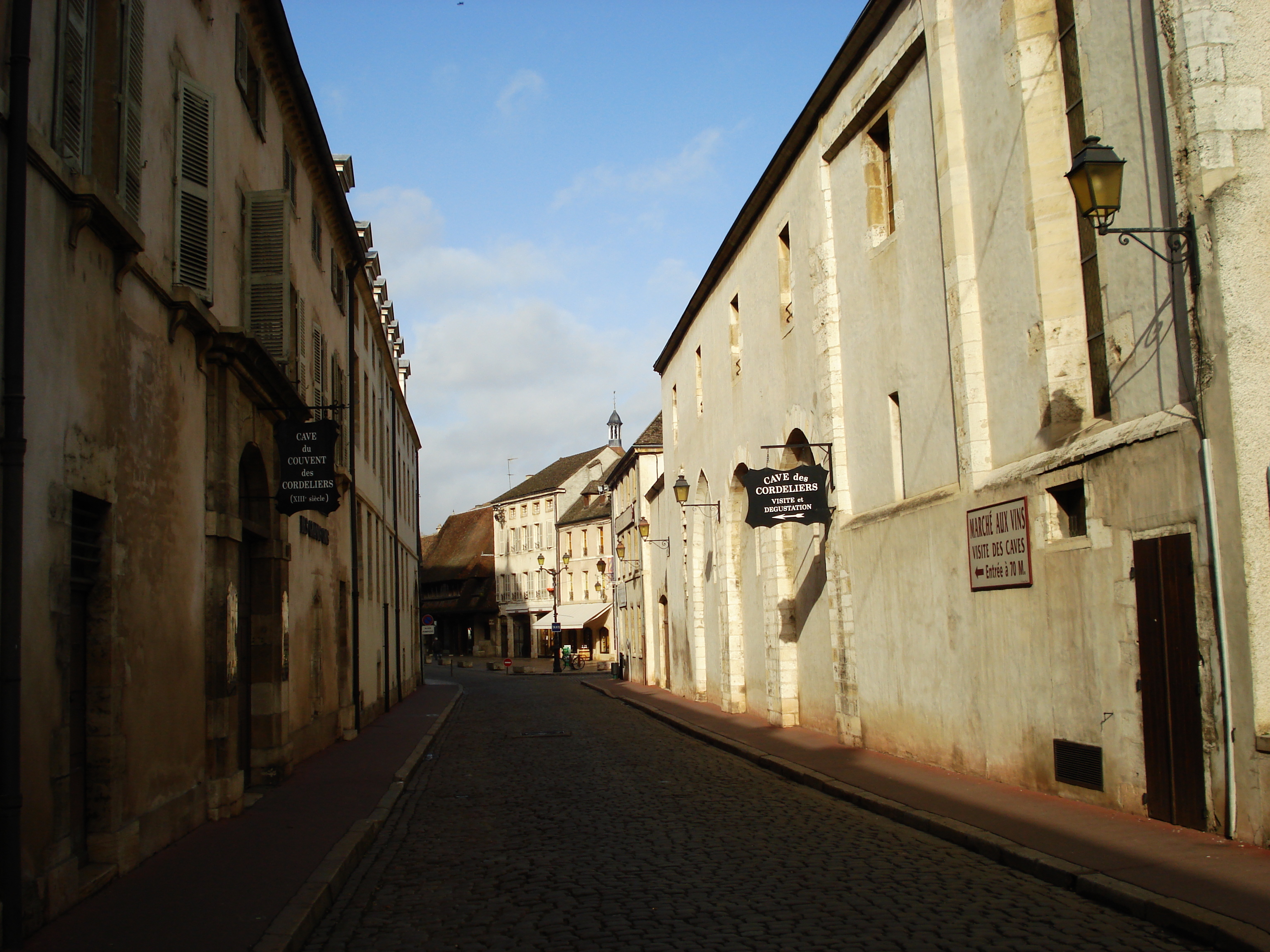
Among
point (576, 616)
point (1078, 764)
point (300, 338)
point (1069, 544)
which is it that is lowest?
point (1078, 764)

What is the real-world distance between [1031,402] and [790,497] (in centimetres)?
588

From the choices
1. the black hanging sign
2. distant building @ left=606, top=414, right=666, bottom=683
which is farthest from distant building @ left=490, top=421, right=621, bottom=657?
the black hanging sign

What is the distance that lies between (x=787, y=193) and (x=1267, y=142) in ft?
38.0

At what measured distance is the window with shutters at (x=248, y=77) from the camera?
43.0ft

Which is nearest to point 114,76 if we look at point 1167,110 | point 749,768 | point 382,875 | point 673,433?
point 382,875

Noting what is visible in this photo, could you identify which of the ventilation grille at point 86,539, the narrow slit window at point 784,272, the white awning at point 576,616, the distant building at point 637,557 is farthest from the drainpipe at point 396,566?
the white awning at point 576,616

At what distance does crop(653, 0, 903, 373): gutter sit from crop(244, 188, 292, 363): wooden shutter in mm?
7635

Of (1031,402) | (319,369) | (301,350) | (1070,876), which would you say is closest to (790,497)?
(1031,402)

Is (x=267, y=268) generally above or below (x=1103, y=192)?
above

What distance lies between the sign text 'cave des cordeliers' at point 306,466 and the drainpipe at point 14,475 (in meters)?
6.86

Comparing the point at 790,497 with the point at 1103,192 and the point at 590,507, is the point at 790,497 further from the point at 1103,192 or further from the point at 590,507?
the point at 590,507

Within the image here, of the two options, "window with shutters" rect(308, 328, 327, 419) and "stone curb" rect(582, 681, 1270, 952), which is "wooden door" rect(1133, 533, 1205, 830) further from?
"window with shutters" rect(308, 328, 327, 419)

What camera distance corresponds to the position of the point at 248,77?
13906 mm

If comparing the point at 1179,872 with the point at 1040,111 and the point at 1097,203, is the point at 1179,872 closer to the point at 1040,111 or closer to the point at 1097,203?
the point at 1097,203
